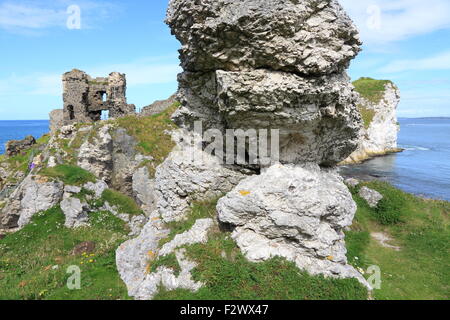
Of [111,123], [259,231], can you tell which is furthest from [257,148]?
[111,123]

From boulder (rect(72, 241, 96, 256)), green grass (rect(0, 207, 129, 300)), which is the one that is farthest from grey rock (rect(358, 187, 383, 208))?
boulder (rect(72, 241, 96, 256))

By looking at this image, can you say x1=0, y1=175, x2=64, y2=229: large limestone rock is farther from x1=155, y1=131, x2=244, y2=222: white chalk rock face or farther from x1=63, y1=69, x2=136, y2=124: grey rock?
x1=63, y1=69, x2=136, y2=124: grey rock

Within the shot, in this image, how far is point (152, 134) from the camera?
27344 mm

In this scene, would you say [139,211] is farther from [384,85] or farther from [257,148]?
[384,85]

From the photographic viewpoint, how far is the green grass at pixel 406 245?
12.1 metres

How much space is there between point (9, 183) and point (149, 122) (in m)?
13.5

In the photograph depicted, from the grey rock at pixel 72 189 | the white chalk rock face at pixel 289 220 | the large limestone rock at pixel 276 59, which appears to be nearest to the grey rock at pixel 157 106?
the grey rock at pixel 72 189

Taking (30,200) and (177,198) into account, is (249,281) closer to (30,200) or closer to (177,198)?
(177,198)

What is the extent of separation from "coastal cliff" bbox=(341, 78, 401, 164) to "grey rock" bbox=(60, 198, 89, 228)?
69.7 m

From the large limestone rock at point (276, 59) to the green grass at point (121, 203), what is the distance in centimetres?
1323

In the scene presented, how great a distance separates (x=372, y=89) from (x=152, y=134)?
2937 inches

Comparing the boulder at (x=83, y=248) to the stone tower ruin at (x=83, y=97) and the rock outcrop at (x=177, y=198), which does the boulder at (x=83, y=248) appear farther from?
the stone tower ruin at (x=83, y=97)

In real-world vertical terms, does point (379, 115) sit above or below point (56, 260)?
above

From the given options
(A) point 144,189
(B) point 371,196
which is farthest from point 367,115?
(A) point 144,189
